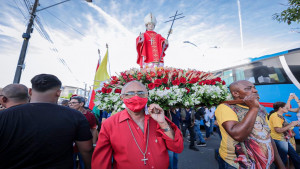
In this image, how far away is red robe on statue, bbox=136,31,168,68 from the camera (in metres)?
4.09

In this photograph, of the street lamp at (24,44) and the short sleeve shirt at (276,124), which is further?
the street lamp at (24,44)

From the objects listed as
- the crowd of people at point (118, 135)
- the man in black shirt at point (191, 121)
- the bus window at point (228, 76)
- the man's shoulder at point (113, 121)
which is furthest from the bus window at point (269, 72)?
the man's shoulder at point (113, 121)

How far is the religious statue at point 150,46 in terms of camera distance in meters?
4.07

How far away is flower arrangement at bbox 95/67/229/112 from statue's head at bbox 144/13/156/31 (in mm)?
2659

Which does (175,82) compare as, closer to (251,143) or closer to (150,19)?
(251,143)

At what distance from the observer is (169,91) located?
1.90m

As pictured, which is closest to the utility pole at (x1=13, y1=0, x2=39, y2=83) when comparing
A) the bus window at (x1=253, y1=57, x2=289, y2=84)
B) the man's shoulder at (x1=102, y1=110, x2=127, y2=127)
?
the man's shoulder at (x1=102, y1=110, x2=127, y2=127)

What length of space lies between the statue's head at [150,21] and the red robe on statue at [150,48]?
21cm

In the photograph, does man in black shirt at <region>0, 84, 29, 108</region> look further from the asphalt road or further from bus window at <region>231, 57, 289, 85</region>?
bus window at <region>231, 57, 289, 85</region>

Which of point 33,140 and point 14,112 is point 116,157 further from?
point 14,112

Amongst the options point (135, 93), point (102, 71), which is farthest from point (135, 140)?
point (102, 71)

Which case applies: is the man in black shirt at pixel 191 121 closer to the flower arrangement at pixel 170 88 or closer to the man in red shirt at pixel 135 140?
the flower arrangement at pixel 170 88

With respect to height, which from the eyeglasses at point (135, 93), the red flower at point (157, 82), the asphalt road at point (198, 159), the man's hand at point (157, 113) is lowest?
the asphalt road at point (198, 159)

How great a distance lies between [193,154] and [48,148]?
16.8 ft
